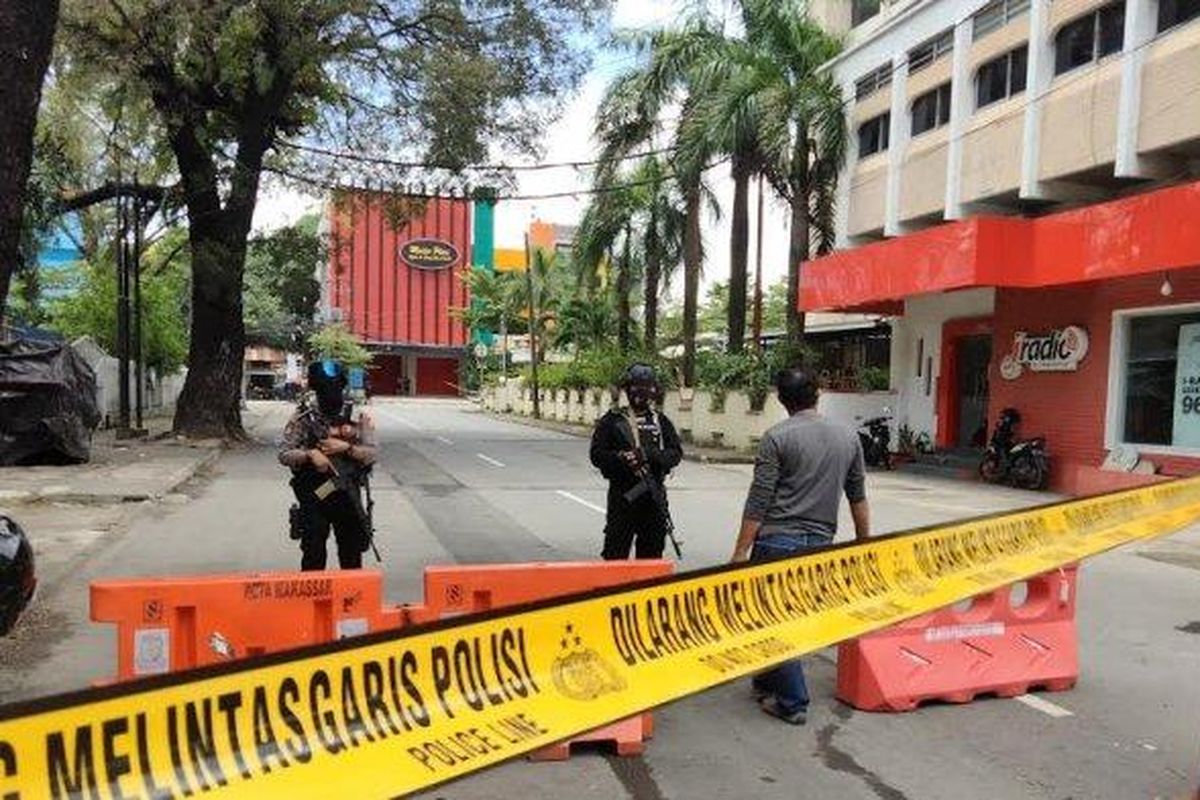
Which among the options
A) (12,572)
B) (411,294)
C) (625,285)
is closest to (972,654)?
(12,572)

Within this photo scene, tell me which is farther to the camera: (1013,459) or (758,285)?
(758,285)

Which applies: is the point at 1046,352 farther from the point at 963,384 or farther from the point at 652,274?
the point at 652,274

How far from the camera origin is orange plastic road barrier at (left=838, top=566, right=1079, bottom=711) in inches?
210

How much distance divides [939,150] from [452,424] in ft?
70.9

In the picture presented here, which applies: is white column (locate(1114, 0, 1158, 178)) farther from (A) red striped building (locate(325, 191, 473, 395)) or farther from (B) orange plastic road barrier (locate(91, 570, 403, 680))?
(A) red striped building (locate(325, 191, 473, 395))

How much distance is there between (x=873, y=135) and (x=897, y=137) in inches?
64.4

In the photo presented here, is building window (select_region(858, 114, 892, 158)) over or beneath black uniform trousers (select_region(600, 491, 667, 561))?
over

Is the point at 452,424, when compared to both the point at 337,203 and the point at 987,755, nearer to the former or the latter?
the point at 337,203

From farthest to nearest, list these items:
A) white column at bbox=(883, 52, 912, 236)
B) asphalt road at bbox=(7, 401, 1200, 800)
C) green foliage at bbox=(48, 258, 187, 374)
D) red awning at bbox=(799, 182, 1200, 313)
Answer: green foliage at bbox=(48, 258, 187, 374) → white column at bbox=(883, 52, 912, 236) → red awning at bbox=(799, 182, 1200, 313) → asphalt road at bbox=(7, 401, 1200, 800)

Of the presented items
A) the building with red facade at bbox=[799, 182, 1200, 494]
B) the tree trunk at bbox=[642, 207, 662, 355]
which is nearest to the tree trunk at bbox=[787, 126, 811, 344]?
the building with red facade at bbox=[799, 182, 1200, 494]

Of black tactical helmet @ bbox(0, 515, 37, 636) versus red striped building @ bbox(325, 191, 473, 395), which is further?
red striped building @ bbox(325, 191, 473, 395)

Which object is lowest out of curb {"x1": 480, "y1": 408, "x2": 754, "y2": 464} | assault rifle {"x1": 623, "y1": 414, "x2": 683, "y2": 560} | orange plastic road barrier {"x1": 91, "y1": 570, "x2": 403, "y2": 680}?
curb {"x1": 480, "y1": 408, "x2": 754, "y2": 464}

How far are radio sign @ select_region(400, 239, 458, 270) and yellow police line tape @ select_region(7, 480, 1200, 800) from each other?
86.3 m

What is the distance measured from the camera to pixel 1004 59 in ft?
66.5
